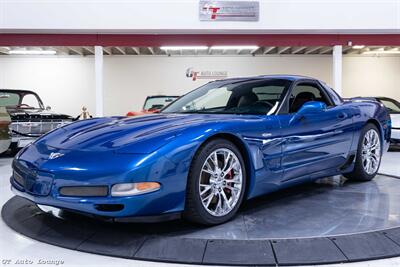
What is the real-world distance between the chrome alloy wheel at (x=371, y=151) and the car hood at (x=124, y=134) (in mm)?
2049

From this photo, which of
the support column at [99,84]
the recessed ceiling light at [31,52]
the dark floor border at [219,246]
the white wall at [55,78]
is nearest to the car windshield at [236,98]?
the dark floor border at [219,246]

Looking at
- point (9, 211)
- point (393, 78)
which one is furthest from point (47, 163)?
point (393, 78)

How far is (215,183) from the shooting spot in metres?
2.81

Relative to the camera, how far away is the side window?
3553 mm

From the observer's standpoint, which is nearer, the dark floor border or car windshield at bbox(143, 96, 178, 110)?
the dark floor border

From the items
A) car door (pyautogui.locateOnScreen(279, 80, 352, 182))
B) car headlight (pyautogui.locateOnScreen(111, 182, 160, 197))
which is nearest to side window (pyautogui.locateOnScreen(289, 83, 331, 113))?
car door (pyautogui.locateOnScreen(279, 80, 352, 182))

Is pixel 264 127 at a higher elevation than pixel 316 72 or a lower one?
lower

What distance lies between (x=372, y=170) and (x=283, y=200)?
→ 1.40 metres

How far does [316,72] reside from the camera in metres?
17.4

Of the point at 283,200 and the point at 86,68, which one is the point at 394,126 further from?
the point at 86,68

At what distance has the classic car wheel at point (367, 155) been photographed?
167 inches

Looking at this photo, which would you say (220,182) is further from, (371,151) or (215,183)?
(371,151)

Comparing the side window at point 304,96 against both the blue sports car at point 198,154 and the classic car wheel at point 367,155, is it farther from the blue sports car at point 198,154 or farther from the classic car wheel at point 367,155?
the classic car wheel at point 367,155

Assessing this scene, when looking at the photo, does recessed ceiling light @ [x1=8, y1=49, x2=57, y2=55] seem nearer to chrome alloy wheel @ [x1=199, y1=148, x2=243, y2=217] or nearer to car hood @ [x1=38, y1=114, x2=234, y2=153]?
car hood @ [x1=38, y1=114, x2=234, y2=153]
